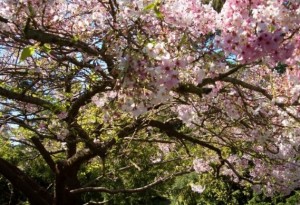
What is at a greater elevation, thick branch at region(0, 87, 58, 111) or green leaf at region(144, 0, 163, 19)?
thick branch at region(0, 87, 58, 111)

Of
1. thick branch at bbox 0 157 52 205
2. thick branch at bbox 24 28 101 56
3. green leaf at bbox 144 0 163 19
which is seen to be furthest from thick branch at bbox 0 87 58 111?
thick branch at bbox 0 157 52 205

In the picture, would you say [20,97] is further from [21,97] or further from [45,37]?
[45,37]

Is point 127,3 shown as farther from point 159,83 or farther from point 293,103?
point 293,103

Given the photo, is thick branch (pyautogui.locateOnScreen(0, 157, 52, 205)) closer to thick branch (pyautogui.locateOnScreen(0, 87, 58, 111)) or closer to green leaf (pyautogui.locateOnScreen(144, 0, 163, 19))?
thick branch (pyautogui.locateOnScreen(0, 87, 58, 111))

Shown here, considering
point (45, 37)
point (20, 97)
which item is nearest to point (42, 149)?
point (20, 97)

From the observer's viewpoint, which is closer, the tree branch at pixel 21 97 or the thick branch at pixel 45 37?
the thick branch at pixel 45 37

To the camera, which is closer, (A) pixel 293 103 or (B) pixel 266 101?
(A) pixel 293 103

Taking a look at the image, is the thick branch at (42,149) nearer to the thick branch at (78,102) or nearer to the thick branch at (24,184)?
the thick branch at (24,184)

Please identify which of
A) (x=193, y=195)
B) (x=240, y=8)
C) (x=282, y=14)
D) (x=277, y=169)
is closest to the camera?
(x=282, y=14)

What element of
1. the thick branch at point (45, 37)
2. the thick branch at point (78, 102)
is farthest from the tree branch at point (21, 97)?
the thick branch at point (45, 37)

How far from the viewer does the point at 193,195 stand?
12.7 metres

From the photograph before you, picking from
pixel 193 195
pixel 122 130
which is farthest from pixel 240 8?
pixel 193 195

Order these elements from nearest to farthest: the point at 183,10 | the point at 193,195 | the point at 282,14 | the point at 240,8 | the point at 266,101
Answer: the point at 282,14 → the point at 240,8 → the point at 183,10 → the point at 266,101 → the point at 193,195

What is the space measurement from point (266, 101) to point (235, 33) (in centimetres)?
277
